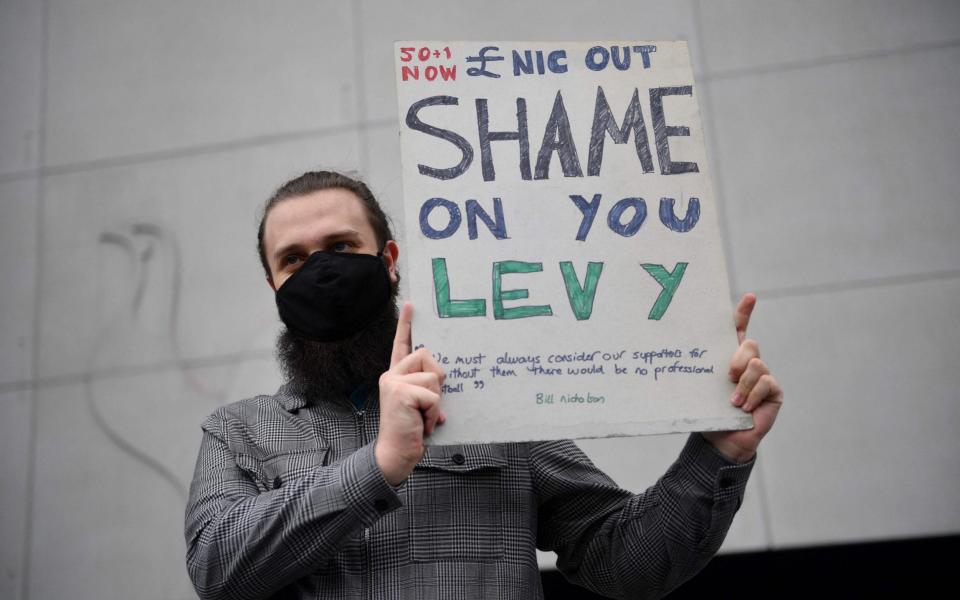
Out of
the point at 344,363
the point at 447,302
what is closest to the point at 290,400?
the point at 344,363

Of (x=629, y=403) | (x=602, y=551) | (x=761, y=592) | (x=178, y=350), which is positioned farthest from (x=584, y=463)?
(x=178, y=350)

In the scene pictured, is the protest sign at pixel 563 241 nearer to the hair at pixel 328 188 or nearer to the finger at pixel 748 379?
the finger at pixel 748 379

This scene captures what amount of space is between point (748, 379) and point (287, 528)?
838 mm

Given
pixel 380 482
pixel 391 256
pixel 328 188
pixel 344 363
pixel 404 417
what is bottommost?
pixel 380 482

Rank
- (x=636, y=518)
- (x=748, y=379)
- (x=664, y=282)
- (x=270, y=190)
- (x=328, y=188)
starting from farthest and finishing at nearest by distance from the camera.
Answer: (x=270, y=190) < (x=328, y=188) < (x=636, y=518) < (x=664, y=282) < (x=748, y=379)

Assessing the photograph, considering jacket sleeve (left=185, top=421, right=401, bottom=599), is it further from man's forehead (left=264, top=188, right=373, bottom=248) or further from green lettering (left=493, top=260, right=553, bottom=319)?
man's forehead (left=264, top=188, right=373, bottom=248)

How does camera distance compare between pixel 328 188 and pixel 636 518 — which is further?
pixel 328 188

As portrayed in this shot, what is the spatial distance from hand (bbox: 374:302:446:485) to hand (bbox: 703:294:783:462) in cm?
54

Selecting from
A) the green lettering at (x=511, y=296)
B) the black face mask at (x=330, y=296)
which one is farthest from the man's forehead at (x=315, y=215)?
the green lettering at (x=511, y=296)

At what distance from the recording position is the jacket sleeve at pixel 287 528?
1653mm

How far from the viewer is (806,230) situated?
13.3 feet

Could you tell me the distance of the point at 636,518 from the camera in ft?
6.43

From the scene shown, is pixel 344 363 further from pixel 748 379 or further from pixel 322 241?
pixel 748 379

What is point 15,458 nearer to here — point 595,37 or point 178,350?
point 178,350
